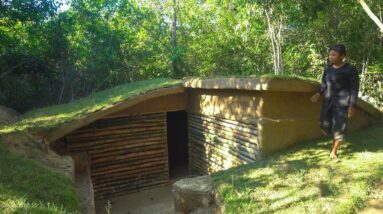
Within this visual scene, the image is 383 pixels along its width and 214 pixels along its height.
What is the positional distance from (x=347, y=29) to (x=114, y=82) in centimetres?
922

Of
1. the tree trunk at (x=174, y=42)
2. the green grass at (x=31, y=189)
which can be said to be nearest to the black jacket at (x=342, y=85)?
the green grass at (x=31, y=189)

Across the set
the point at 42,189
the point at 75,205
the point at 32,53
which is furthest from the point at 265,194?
the point at 32,53

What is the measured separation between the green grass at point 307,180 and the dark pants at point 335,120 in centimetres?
46

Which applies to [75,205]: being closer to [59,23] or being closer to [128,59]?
[59,23]

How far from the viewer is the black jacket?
16.0 feet

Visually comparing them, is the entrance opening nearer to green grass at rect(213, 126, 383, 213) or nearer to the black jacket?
green grass at rect(213, 126, 383, 213)

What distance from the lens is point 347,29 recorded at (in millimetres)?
9812

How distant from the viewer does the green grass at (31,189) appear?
301cm

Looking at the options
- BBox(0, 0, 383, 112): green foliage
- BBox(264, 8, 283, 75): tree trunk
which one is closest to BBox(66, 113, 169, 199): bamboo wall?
BBox(0, 0, 383, 112): green foliage

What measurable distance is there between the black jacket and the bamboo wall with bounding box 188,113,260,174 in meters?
1.59

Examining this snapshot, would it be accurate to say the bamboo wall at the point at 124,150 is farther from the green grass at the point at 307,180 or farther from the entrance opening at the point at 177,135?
the green grass at the point at 307,180

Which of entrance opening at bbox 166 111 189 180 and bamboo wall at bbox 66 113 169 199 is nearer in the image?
bamboo wall at bbox 66 113 169 199

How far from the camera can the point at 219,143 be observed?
25.8ft

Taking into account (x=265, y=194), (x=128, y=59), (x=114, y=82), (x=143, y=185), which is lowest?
(x=143, y=185)
